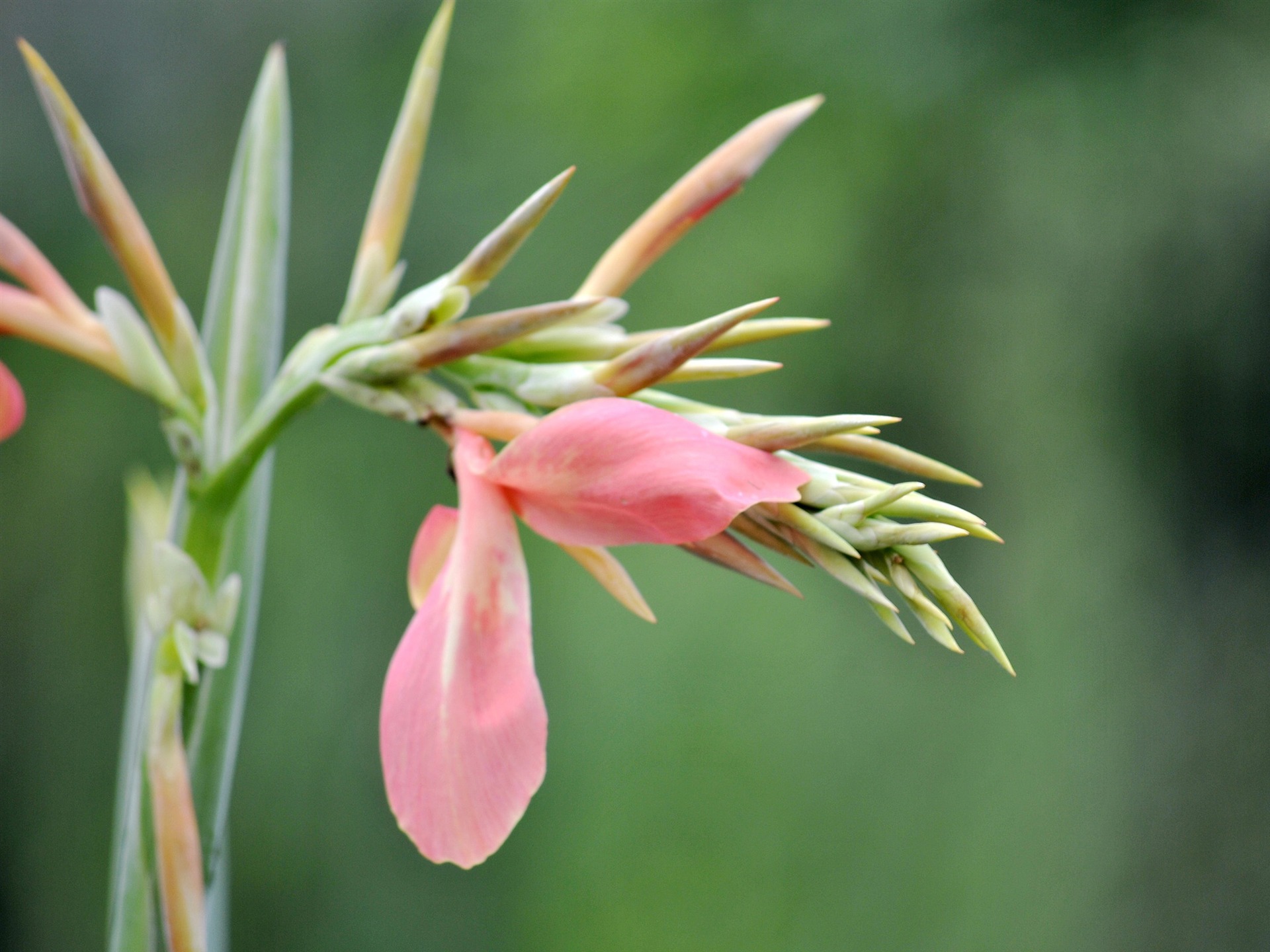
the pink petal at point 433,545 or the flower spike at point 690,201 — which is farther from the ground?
the flower spike at point 690,201

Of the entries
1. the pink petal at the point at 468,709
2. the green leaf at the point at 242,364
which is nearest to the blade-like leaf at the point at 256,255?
the green leaf at the point at 242,364

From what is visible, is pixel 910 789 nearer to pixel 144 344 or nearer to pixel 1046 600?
pixel 1046 600

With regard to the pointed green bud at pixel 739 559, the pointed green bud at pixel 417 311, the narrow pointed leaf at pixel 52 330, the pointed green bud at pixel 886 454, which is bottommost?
the pointed green bud at pixel 739 559

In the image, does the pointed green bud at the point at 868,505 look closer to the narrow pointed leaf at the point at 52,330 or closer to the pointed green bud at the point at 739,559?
the pointed green bud at the point at 739,559

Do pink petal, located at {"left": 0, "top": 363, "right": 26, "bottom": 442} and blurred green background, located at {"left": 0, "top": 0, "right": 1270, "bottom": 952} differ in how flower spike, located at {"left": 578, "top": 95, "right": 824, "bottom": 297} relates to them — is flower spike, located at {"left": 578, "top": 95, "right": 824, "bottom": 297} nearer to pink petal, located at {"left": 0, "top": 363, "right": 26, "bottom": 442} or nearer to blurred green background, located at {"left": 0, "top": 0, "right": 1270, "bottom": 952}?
pink petal, located at {"left": 0, "top": 363, "right": 26, "bottom": 442}

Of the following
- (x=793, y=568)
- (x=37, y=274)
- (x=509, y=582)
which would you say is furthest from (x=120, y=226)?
(x=793, y=568)

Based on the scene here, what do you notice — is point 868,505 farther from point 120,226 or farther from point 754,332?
point 120,226
